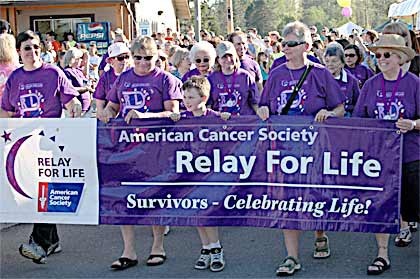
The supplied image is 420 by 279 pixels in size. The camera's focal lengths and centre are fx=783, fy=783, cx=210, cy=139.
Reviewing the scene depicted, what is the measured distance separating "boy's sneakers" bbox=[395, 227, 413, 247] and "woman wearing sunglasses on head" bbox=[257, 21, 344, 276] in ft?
3.90

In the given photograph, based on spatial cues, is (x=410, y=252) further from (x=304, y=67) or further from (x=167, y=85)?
(x=167, y=85)

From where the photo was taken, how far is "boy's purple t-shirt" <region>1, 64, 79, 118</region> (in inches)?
257

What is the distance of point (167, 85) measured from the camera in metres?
6.36

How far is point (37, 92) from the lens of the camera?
6531 mm

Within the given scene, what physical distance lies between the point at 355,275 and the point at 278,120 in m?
1.33

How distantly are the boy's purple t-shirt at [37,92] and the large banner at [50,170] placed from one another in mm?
252

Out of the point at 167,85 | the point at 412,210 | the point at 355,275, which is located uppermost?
the point at 167,85

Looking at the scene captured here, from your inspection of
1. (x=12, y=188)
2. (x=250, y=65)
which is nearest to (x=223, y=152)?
(x=12, y=188)

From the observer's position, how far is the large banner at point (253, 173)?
5883mm

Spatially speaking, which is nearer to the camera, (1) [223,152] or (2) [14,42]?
(1) [223,152]

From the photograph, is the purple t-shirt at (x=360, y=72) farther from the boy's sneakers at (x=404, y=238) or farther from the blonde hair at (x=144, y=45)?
the blonde hair at (x=144, y=45)

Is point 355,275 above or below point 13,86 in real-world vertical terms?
below

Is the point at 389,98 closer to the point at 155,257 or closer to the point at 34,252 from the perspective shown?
the point at 155,257

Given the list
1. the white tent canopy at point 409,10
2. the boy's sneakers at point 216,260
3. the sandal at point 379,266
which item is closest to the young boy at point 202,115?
the boy's sneakers at point 216,260
